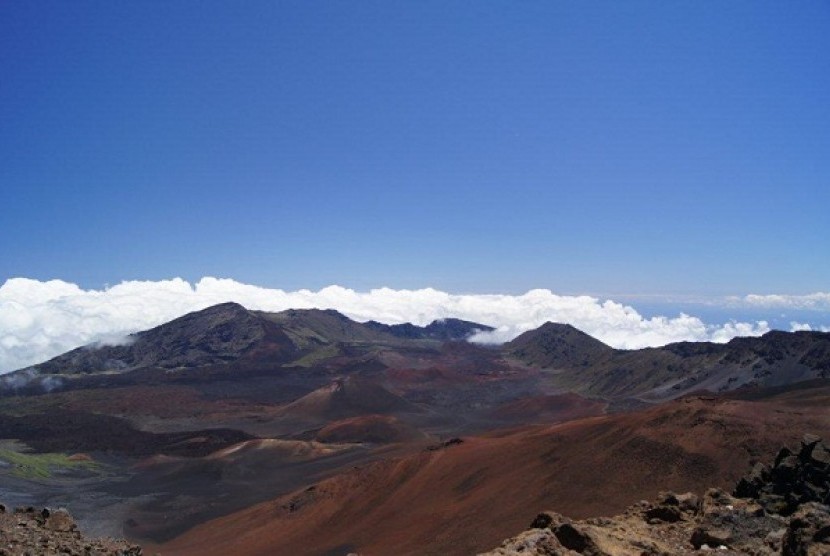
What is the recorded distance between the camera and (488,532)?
104 ft

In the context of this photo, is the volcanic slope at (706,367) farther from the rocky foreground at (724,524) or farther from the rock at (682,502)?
the rock at (682,502)

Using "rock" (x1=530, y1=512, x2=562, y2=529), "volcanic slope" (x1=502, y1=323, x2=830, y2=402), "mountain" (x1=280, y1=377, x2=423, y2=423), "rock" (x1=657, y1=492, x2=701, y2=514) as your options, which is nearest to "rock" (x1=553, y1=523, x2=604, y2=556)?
"rock" (x1=530, y1=512, x2=562, y2=529)

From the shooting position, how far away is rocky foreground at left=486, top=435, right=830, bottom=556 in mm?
10664

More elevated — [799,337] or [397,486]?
[799,337]

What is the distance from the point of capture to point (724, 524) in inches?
567

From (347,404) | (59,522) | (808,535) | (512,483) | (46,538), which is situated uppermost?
(808,535)

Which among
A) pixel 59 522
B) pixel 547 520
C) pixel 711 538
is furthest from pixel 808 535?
pixel 59 522

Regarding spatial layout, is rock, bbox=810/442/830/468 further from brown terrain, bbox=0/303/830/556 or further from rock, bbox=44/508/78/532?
rock, bbox=44/508/78/532

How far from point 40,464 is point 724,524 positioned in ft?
292

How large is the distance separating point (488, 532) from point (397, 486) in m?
16.4

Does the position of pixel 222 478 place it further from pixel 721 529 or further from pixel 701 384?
pixel 701 384

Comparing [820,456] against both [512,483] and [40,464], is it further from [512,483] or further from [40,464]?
[40,464]

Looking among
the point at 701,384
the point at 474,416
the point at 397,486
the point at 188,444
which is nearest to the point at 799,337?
the point at 701,384

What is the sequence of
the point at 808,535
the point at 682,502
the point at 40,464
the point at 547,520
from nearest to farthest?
the point at 808,535
the point at 547,520
the point at 682,502
the point at 40,464
